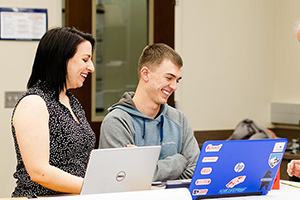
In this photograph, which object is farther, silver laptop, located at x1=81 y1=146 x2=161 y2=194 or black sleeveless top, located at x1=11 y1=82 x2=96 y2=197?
black sleeveless top, located at x1=11 y1=82 x2=96 y2=197

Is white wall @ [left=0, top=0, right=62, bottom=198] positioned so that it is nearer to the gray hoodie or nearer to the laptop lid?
the gray hoodie

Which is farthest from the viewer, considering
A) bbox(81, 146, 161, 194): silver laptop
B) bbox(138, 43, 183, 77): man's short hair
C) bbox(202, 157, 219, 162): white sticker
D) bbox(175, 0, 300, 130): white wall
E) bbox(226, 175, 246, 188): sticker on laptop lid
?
bbox(175, 0, 300, 130): white wall

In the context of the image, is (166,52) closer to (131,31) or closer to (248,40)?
(131,31)

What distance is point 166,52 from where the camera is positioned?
9.51 feet

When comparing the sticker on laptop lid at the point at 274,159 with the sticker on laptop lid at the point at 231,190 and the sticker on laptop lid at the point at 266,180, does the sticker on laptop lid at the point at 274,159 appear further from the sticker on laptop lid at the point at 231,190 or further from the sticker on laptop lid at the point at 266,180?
the sticker on laptop lid at the point at 231,190

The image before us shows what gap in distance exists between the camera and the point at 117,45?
4.41 metres

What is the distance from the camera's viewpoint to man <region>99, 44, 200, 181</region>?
2727 mm

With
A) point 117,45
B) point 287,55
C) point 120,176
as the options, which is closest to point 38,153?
point 120,176

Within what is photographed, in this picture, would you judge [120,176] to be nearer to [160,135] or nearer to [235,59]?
[160,135]

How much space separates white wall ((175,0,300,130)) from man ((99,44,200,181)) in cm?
176

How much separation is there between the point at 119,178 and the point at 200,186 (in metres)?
0.33

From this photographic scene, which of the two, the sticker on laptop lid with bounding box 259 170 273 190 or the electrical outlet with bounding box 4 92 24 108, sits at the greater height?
the electrical outlet with bounding box 4 92 24 108

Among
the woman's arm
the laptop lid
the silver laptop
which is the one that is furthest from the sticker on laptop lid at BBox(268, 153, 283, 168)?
the woman's arm

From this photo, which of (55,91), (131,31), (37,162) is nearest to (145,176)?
(37,162)
